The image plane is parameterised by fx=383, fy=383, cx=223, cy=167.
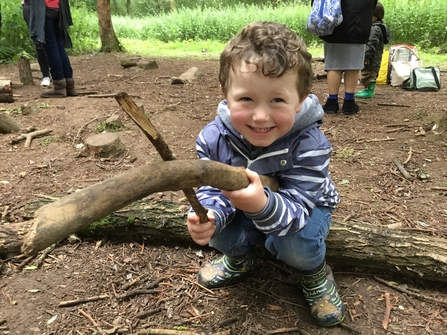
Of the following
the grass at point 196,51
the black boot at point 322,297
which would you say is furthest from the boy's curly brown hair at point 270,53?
the grass at point 196,51

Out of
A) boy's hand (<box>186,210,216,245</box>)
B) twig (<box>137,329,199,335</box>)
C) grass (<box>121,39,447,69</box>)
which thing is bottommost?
grass (<box>121,39,447,69</box>)

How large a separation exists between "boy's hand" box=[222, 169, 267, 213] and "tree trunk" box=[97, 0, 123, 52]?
9.92 m

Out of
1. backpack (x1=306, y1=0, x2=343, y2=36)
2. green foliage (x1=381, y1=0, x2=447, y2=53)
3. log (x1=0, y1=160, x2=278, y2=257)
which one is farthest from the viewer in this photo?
green foliage (x1=381, y1=0, x2=447, y2=53)

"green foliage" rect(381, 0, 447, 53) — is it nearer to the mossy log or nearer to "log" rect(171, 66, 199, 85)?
"log" rect(171, 66, 199, 85)

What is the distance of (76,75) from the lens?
7695 mm

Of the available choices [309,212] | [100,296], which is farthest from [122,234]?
[309,212]

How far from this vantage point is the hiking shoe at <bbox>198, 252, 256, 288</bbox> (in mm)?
2172

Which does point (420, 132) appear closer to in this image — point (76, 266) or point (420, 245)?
point (420, 245)

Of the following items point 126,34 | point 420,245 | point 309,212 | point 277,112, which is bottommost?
point 126,34

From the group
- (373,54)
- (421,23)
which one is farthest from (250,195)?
(421,23)

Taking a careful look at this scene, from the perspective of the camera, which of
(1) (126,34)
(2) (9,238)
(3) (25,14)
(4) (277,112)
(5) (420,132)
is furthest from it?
(1) (126,34)

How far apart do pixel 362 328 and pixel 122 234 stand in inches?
60.4

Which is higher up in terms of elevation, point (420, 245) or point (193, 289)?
point (420, 245)

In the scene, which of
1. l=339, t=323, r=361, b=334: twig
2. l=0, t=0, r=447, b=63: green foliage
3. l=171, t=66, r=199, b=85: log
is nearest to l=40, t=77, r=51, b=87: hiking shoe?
l=171, t=66, r=199, b=85: log
